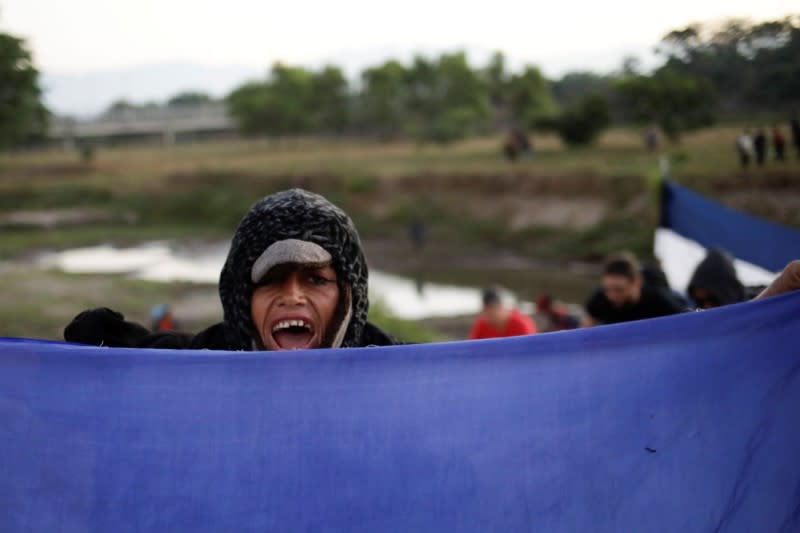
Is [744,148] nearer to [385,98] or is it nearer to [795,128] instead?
[795,128]

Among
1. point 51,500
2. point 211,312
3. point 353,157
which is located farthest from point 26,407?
point 353,157

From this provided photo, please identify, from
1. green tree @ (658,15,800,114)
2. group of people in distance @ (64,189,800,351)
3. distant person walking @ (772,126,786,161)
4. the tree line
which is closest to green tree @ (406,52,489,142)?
the tree line

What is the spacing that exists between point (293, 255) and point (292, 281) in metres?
0.08

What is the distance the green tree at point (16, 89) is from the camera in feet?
76.3

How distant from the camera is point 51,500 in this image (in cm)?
207

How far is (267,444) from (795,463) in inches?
49.5

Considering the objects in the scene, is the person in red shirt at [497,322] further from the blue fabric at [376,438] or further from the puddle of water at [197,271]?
the puddle of water at [197,271]

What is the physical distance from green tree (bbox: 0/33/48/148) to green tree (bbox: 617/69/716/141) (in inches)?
609

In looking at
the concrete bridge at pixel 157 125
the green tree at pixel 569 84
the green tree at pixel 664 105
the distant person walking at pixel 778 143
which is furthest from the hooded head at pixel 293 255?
the concrete bridge at pixel 157 125

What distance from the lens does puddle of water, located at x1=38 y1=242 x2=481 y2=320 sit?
21969 mm

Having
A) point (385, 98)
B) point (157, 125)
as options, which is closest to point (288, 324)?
point (385, 98)

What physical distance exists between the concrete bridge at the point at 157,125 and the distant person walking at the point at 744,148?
62039 mm

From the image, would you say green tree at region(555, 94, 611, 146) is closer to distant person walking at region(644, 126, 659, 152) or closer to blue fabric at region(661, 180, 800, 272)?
distant person walking at region(644, 126, 659, 152)

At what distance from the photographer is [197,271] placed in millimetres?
27844
